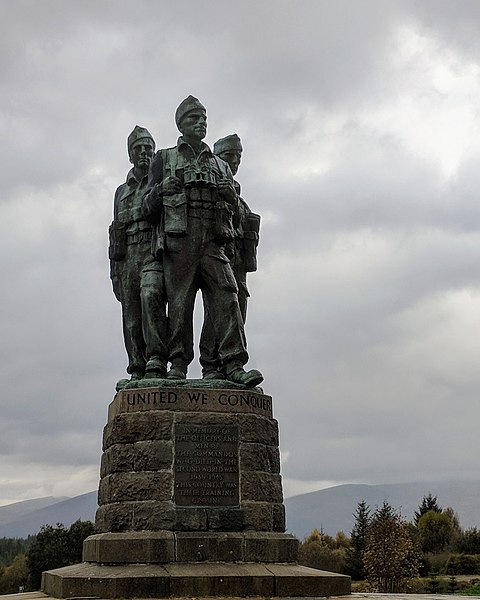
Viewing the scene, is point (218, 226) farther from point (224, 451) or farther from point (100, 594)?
point (100, 594)

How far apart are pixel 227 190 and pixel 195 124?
102 centimetres

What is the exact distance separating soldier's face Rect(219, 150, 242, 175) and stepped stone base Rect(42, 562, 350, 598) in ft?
18.2

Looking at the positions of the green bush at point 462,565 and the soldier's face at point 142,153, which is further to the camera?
the green bush at point 462,565

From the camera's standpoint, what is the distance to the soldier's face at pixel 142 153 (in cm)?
1207

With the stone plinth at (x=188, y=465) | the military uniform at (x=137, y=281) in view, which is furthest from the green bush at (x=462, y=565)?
the stone plinth at (x=188, y=465)

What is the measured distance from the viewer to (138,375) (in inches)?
450

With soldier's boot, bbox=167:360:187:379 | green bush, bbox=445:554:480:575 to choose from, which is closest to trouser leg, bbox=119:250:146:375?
soldier's boot, bbox=167:360:187:379

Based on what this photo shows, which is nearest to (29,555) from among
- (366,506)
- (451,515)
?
(366,506)

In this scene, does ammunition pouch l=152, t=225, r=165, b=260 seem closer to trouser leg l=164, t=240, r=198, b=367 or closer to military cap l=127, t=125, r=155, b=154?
trouser leg l=164, t=240, r=198, b=367

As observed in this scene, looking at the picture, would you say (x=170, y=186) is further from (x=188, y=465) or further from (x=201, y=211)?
(x=188, y=465)

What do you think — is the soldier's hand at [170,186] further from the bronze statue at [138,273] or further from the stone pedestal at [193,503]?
the stone pedestal at [193,503]

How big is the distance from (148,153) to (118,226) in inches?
45.1

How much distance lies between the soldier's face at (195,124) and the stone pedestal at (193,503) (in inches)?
132

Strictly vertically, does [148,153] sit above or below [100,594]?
above
